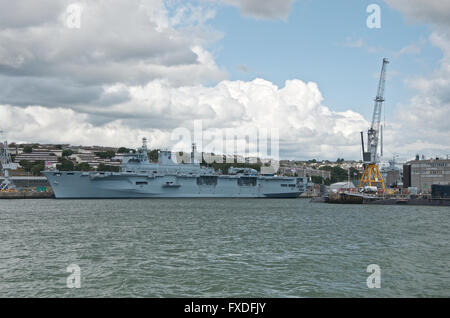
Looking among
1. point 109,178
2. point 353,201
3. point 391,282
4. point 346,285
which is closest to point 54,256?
point 346,285

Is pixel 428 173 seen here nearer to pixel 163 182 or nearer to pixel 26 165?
pixel 163 182

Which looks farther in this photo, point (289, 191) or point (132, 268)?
point (289, 191)

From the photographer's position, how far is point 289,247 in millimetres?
21969

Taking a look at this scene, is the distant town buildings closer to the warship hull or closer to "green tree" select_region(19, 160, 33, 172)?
the warship hull

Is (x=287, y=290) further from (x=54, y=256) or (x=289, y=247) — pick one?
(x=54, y=256)

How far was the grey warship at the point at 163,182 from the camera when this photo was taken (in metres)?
70.5

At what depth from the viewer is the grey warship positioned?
70500 millimetres

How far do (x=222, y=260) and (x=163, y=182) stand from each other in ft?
188

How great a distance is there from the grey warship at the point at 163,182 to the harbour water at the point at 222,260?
132ft

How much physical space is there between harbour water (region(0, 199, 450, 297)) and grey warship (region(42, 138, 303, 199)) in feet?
132

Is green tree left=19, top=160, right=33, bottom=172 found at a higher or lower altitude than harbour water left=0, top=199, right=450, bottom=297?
higher

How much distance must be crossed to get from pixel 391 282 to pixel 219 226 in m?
17.8

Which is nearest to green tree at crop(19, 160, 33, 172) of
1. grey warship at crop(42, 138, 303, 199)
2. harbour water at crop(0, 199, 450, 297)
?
grey warship at crop(42, 138, 303, 199)
